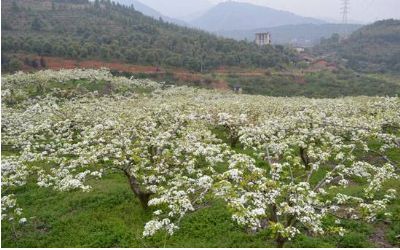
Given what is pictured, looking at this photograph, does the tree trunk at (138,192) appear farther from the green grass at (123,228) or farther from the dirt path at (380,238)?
the dirt path at (380,238)

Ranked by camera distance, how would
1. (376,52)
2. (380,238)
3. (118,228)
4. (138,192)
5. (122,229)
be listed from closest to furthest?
1. (380,238)
2. (122,229)
3. (118,228)
4. (138,192)
5. (376,52)

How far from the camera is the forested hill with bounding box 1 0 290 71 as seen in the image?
94.6 m

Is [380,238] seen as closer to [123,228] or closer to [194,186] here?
[194,186]

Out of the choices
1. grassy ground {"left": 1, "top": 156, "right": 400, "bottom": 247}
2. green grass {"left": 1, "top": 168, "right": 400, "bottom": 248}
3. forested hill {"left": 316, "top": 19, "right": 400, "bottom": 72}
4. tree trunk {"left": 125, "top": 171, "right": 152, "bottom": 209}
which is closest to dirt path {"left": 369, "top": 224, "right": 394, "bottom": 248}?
grassy ground {"left": 1, "top": 156, "right": 400, "bottom": 247}

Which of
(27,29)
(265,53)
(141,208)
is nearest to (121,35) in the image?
(27,29)

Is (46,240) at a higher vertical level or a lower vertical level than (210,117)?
lower

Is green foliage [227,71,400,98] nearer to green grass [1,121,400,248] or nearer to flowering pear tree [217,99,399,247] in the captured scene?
flowering pear tree [217,99,399,247]

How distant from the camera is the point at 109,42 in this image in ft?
361

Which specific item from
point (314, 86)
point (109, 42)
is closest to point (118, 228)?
point (314, 86)

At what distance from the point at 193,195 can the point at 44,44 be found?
81.7 m

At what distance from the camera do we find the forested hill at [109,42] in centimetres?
9462

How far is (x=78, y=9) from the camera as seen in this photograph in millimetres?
155625

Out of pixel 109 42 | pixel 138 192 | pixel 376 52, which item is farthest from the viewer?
pixel 376 52

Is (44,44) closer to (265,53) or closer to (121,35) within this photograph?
(121,35)
